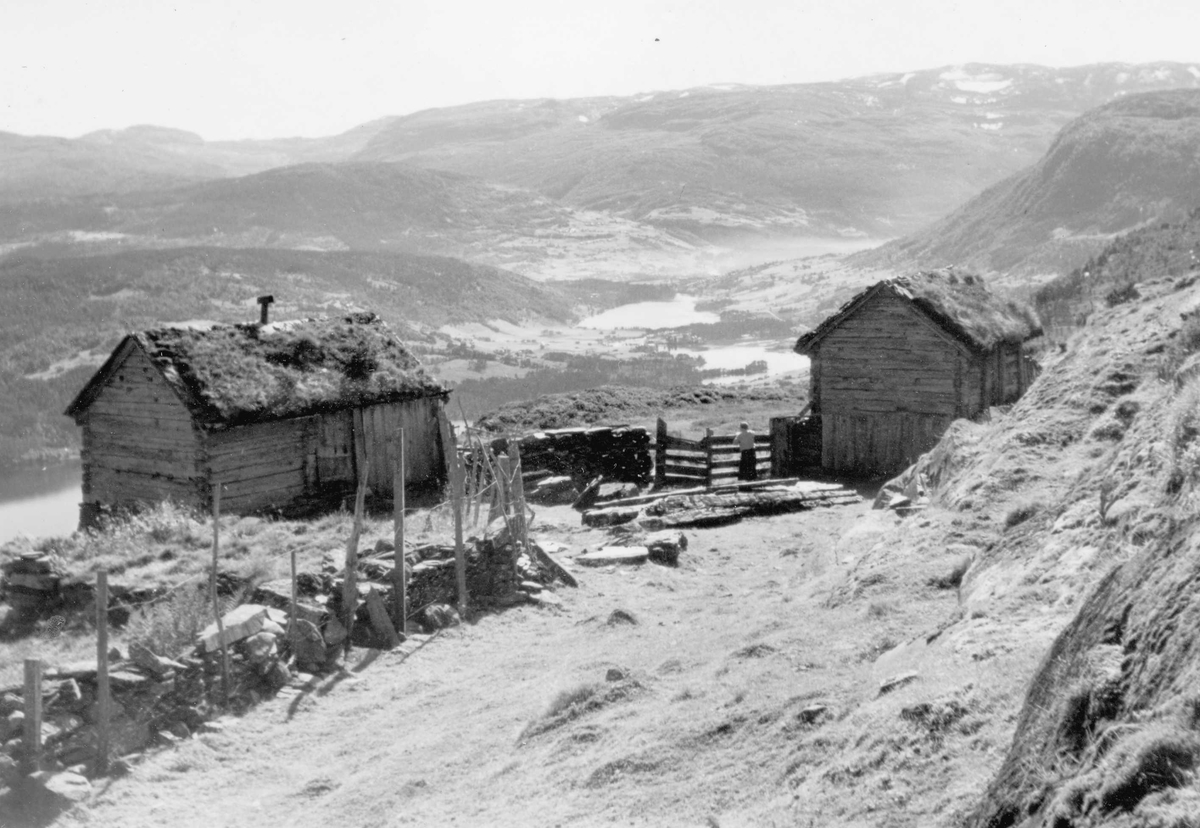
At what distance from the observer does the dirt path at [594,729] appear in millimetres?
7855

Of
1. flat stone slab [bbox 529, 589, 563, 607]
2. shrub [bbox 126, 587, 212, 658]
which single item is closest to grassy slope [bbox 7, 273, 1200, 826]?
flat stone slab [bbox 529, 589, 563, 607]

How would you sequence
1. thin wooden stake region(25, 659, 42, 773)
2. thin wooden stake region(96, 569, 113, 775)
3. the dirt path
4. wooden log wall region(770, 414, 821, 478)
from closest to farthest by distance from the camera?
1. the dirt path
2. thin wooden stake region(25, 659, 42, 773)
3. thin wooden stake region(96, 569, 113, 775)
4. wooden log wall region(770, 414, 821, 478)

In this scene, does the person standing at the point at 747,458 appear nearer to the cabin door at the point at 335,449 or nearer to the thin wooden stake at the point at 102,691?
the cabin door at the point at 335,449

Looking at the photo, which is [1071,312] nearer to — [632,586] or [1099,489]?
[632,586]

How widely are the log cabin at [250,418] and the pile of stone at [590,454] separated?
240 cm

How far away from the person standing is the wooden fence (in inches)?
5.9

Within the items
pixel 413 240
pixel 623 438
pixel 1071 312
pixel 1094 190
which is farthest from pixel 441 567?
pixel 413 240

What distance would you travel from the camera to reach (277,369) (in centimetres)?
2422

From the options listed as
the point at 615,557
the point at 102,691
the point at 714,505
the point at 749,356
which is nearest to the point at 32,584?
the point at 102,691

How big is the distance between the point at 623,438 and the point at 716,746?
20.3 meters

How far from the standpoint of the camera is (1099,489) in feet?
31.5

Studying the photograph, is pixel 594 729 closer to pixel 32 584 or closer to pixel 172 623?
pixel 172 623

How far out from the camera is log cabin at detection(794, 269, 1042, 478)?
27.2 meters

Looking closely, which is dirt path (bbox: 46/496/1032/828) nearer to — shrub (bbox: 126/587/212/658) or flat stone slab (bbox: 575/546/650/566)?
shrub (bbox: 126/587/212/658)
